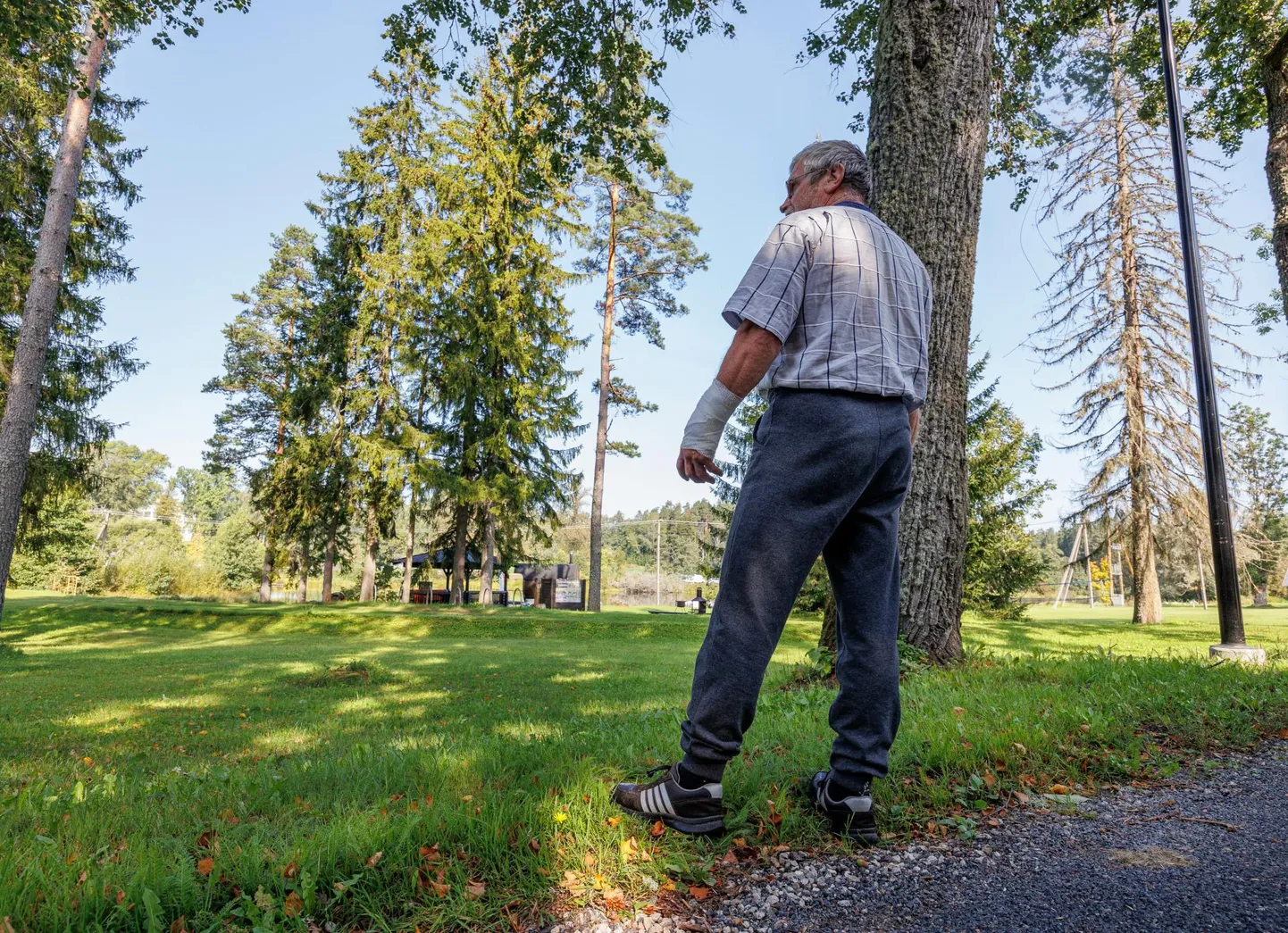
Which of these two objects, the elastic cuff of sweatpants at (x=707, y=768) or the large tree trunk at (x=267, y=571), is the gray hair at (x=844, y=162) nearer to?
the elastic cuff of sweatpants at (x=707, y=768)

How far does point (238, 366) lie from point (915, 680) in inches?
1460

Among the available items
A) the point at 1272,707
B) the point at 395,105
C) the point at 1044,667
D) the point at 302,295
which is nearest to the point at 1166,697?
the point at 1272,707

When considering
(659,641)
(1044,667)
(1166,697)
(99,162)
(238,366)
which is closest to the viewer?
(1166,697)

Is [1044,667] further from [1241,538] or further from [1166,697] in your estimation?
[1241,538]

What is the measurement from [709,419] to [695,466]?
0.17 m

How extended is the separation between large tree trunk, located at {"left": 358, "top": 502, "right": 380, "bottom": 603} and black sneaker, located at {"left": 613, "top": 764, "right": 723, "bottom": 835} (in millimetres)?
27796

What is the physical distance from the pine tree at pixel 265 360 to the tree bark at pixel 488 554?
10915 mm

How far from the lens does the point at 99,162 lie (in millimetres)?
16750

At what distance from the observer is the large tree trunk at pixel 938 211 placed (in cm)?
496

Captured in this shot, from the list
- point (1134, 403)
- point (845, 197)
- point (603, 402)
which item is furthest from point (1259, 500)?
point (845, 197)

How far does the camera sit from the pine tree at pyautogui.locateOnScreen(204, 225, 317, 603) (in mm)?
32250

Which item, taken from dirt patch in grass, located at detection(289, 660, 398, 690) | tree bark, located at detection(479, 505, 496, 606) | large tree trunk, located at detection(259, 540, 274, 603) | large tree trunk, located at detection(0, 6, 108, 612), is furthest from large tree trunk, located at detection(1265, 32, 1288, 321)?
large tree trunk, located at detection(259, 540, 274, 603)

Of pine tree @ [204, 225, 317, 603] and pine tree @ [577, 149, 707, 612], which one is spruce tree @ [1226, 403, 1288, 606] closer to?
pine tree @ [577, 149, 707, 612]

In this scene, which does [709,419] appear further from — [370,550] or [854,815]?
[370,550]
